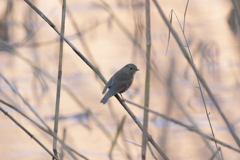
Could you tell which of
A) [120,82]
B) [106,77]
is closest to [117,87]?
[120,82]

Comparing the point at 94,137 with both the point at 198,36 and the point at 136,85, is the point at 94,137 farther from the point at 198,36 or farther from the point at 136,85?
the point at 198,36

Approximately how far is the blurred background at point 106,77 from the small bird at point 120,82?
234 mm

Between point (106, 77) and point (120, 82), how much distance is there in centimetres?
152

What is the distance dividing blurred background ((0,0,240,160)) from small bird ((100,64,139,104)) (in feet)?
0.77

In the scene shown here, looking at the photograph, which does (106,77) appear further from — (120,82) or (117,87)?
(117,87)

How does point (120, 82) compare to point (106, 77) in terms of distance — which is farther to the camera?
point (106, 77)

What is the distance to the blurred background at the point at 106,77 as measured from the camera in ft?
8.64

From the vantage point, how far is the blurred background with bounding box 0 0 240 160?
2633mm

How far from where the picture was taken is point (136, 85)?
14.5 feet

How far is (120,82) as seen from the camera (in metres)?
3.30

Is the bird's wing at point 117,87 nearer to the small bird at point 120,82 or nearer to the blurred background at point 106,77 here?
the small bird at point 120,82

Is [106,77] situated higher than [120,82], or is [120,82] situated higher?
[106,77]

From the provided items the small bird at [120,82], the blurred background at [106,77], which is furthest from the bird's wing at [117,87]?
the blurred background at [106,77]

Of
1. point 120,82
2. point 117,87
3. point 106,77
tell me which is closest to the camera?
point 117,87
